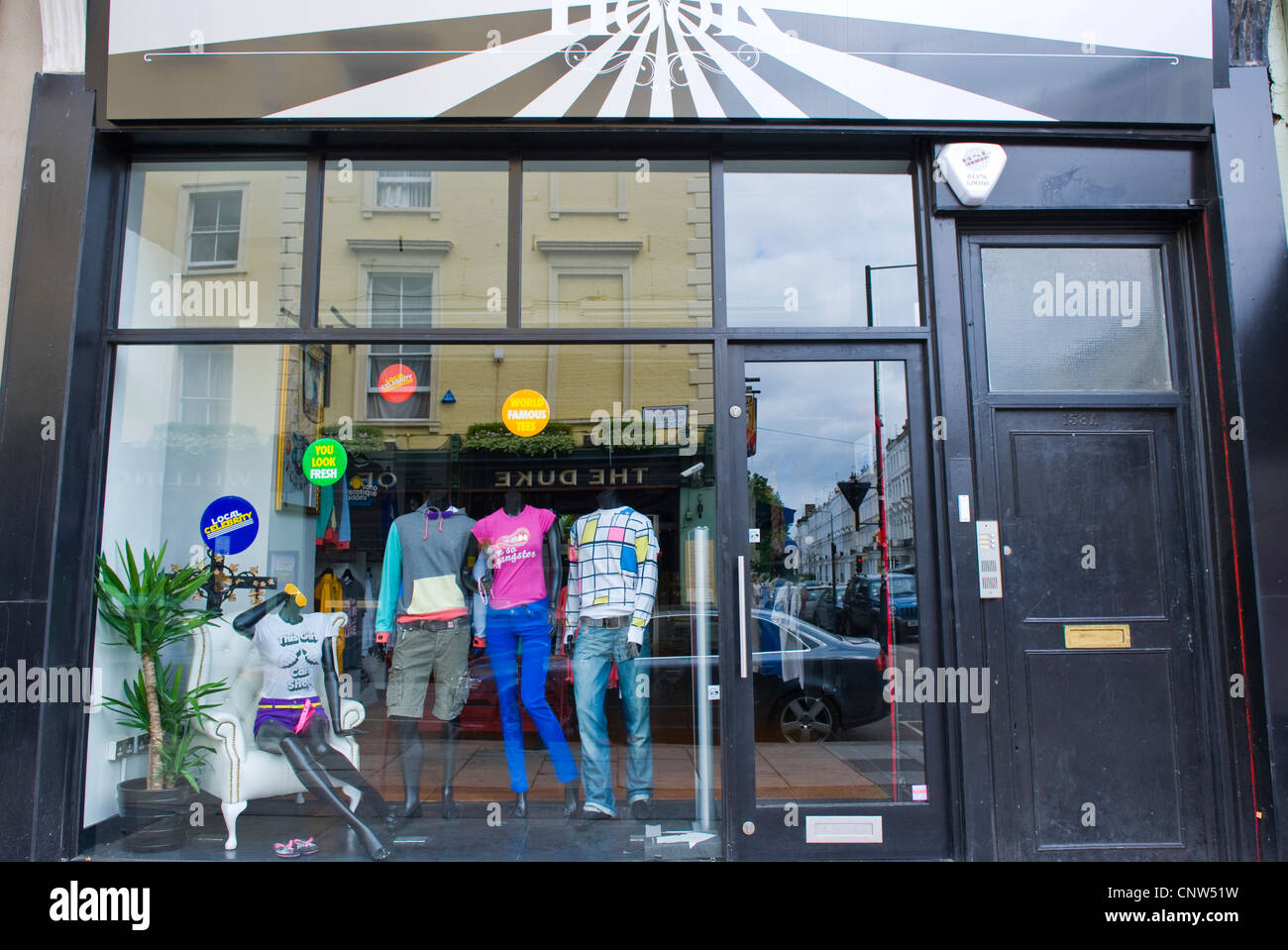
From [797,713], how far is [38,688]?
143 inches

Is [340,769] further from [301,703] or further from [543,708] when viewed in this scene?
[543,708]

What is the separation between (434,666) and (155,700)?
4.67 ft

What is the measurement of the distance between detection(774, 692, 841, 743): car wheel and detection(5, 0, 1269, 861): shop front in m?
0.03

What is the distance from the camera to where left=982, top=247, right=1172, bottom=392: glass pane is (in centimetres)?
420

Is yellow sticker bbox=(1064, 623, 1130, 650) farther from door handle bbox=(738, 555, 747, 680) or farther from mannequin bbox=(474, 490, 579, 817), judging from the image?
mannequin bbox=(474, 490, 579, 817)

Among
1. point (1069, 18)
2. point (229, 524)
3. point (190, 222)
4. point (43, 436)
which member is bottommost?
point (229, 524)

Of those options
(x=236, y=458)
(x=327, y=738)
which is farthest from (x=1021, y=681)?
(x=236, y=458)

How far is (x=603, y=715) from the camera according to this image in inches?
182

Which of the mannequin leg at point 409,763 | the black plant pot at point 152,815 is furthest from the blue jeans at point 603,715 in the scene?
the black plant pot at point 152,815

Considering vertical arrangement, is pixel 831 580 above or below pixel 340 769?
above

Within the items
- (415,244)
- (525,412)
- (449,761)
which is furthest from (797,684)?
(415,244)

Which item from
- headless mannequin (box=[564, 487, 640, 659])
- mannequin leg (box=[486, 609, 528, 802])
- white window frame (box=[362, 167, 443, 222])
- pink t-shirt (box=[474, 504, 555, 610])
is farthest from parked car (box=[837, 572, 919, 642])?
white window frame (box=[362, 167, 443, 222])

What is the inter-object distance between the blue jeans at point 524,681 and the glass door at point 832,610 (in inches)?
43.7

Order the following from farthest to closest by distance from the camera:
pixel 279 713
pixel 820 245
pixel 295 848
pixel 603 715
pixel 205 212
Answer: pixel 205 212 < pixel 603 715 < pixel 820 245 < pixel 279 713 < pixel 295 848
